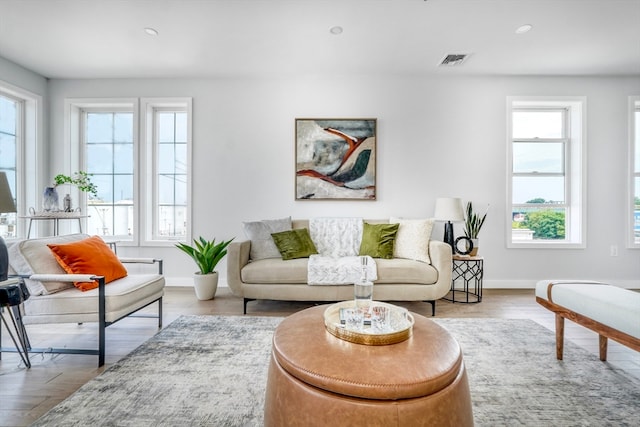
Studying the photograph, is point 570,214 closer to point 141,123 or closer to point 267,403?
Result: point 267,403

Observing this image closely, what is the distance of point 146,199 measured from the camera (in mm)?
3984

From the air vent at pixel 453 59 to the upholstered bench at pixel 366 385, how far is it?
3.16 meters

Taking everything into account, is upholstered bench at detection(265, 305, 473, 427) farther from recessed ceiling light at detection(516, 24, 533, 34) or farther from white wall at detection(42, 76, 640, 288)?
recessed ceiling light at detection(516, 24, 533, 34)

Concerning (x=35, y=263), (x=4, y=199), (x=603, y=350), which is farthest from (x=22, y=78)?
(x=603, y=350)

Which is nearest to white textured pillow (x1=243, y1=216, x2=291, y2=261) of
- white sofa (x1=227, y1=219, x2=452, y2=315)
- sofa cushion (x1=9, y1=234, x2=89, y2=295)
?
white sofa (x1=227, y1=219, x2=452, y2=315)

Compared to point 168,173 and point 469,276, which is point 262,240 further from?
point 469,276

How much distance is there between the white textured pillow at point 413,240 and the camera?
311 centimetres

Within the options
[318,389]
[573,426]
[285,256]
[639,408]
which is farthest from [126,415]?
[639,408]

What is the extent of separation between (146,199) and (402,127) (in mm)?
3387

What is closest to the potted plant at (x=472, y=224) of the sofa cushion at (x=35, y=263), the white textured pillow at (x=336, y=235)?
the white textured pillow at (x=336, y=235)

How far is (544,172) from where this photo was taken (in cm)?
397

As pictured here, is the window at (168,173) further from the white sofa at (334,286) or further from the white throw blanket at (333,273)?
the white throw blanket at (333,273)

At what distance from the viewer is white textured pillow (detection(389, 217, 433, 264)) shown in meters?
3.11

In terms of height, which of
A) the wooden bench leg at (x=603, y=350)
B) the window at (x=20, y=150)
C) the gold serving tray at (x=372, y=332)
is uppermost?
the window at (x=20, y=150)
